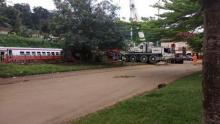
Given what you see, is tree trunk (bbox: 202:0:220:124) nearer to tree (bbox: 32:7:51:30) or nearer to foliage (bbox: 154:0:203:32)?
foliage (bbox: 154:0:203:32)

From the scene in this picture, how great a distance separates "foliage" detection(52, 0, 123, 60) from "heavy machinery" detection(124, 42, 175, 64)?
10.5 meters

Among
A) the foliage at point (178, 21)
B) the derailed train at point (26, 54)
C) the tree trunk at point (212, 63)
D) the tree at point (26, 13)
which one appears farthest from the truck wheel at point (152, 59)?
the tree trunk at point (212, 63)

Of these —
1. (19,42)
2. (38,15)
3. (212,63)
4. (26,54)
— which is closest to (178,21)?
(26,54)

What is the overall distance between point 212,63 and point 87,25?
3730 centimetres

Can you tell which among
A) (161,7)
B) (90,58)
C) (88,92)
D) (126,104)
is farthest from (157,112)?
(90,58)

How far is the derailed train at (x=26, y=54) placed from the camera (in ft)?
128

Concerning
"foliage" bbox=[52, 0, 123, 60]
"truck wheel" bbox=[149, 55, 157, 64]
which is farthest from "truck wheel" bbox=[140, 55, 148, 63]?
"foliage" bbox=[52, 0, 123, 60]

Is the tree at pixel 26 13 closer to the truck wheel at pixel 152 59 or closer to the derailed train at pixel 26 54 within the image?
the truck wheel at pixel 152 59

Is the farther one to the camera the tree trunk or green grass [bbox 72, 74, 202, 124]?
green grass [bbox 72, 74, 202, 124]

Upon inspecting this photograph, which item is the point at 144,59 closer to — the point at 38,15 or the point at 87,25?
the point at 87,25

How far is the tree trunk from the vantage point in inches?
191

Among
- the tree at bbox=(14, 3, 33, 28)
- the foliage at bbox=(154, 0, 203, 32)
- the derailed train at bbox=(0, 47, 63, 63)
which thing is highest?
the tree at bbox=(14, 3, 33, 28)

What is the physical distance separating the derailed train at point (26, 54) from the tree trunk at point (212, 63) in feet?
108

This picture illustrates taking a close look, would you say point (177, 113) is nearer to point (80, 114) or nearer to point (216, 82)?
point (80, 114)
